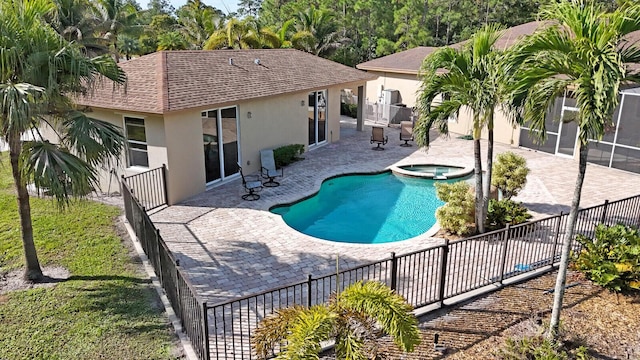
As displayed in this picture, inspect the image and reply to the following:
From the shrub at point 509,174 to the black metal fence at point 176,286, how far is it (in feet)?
30.4

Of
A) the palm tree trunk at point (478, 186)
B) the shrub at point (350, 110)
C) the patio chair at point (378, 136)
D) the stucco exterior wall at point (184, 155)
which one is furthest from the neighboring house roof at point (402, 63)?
the palm tree trunk at point (478, 186)

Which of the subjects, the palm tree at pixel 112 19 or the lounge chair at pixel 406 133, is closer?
the lounge chair at pixel 406 133

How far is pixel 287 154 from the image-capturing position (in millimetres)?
17938

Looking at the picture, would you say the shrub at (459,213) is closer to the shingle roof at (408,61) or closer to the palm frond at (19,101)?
the palm frond at (19,101)

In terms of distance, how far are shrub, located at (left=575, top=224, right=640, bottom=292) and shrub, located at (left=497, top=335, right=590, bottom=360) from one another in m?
2.34

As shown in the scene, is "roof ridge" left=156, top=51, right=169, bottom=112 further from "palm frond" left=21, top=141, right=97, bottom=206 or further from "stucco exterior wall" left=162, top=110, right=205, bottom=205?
"palm frond" left=21, top=141, right=97, bottom=206

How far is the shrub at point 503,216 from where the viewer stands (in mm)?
11938

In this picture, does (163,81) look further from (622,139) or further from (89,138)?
(622,139)

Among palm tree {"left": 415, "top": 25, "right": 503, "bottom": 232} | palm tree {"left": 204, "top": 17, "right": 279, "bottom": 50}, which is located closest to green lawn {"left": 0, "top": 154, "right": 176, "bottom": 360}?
palm tree {"left": 415, "top": 25, "right": 503, "bottom": 232}

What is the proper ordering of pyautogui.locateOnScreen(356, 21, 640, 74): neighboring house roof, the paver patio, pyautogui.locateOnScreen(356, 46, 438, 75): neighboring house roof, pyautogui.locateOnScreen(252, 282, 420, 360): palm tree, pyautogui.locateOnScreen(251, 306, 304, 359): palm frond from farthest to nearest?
pyautogui.locateOnScreen(356, 46, 438, 75): neighboring house roof
pyautogui.locateOnScreen(356, 21, 640, 74): neighboring house roof
the paver patio
pyautogui.locateOnScreen(251, 306, 304, 359): palm frond
pyautogui.locateOnScreen(252, 282, 420, 360): palm tree

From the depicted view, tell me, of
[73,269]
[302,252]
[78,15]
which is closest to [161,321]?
[73,269]

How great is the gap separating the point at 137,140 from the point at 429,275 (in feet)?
30.7

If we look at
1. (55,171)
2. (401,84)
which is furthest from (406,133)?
(55,171)

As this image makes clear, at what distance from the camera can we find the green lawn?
7203 mm
